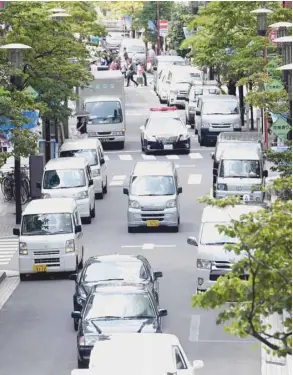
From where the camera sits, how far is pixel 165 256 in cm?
3362


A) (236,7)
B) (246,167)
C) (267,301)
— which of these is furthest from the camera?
(236,7)

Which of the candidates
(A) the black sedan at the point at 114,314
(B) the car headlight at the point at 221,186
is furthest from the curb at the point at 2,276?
(B) the car headlight at the point at 221,186

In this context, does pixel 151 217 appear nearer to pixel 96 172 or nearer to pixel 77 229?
pixel 77 229

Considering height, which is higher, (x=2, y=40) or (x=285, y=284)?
(x=2, y=40)

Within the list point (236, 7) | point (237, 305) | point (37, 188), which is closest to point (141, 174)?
point (37, 188)

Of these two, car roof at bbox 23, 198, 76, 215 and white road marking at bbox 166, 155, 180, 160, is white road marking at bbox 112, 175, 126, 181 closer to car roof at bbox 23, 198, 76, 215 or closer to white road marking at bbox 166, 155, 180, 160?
white road marking at bbox 166, 155, 180, 160

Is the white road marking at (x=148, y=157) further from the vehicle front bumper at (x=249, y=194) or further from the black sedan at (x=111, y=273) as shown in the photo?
the black sedan at (x=111, y=273)

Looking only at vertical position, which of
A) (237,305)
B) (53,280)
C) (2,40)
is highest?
(2,40)

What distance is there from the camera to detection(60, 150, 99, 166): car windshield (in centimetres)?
4331

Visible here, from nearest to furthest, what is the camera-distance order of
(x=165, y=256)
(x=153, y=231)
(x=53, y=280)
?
(x=53, y=280) < (x=165, y=256) < (x=153, y=231)

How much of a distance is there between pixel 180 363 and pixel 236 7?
110ft

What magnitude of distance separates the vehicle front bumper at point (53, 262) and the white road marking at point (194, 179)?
15.1 meters

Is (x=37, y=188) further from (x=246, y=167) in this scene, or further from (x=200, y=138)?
(x=200, y=138)

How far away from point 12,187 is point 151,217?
22.7 ft
